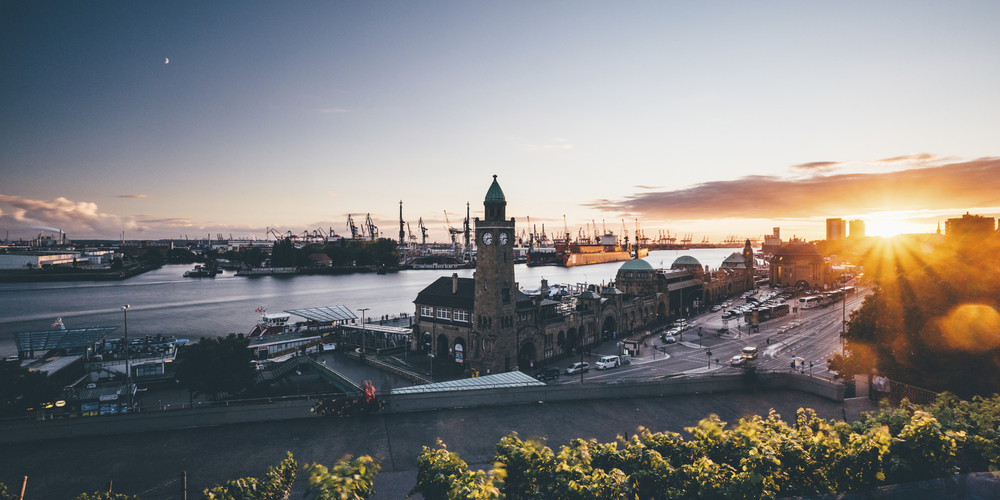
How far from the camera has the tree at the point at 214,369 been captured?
114 feet

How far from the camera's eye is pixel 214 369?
34.9 m

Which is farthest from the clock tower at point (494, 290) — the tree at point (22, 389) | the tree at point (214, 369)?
the tree at point (22, 389)

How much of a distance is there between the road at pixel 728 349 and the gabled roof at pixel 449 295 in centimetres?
1089

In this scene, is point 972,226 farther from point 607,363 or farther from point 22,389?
point 22,389

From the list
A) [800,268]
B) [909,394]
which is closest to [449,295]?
[909,394]

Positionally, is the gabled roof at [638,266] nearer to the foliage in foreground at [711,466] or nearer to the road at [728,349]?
the road at [728,349]

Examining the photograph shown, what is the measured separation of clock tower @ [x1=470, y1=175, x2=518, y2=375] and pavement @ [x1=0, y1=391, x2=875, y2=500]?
724 inches

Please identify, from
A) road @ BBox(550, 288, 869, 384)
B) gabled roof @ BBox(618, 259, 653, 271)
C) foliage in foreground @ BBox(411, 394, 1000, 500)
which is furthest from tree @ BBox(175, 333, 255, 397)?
gabled roof @ BBox(618, 259, 653, 271)

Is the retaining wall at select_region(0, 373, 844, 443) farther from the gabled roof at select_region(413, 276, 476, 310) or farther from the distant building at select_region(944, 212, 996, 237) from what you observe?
the gabled roof at select_region(413, 276, 476, 310)

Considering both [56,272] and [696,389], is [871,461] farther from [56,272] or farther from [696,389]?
[56,272]

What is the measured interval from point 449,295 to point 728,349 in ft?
104

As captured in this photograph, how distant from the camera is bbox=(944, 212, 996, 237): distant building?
2861cm

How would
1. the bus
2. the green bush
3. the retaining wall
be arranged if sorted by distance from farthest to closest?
the bus → the retaining wall → the green bush

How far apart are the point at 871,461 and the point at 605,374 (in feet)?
102
